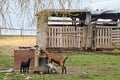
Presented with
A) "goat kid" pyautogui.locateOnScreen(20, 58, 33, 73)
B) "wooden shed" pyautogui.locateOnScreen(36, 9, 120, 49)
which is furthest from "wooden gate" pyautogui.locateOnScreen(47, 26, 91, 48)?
"goat kid" pyautogui.locateOnScreen(20, 58, 33, 73)

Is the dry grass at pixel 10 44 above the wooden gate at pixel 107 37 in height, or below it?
below

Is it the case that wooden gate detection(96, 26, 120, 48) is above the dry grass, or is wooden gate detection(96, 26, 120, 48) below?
above

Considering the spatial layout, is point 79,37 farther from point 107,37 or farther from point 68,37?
point 107,37

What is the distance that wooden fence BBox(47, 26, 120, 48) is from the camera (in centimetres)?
3200

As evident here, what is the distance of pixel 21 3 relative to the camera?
25.3ft

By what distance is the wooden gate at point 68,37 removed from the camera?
105 feet

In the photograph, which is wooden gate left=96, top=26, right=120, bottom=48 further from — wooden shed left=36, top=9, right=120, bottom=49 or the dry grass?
→ the dry grass

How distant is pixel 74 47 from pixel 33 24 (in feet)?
80.2

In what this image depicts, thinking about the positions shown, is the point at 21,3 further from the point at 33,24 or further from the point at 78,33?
the point at 78,33

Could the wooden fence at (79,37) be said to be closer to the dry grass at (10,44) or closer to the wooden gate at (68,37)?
the wooden gate at (68,37)

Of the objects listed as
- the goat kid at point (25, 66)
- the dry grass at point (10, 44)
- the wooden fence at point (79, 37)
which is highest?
the wooden fence at point (79, 37)

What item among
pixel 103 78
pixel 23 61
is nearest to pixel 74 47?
pixel 23 61

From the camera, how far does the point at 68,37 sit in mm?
32344

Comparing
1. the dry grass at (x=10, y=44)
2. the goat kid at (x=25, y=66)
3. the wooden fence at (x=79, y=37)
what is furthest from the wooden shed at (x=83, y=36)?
the goat kid at (x=25, y=66)
